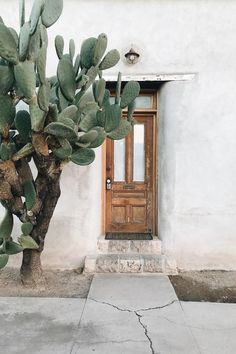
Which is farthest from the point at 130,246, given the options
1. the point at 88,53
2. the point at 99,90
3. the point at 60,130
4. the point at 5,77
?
the point at 5,77

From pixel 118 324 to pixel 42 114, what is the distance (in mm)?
2277

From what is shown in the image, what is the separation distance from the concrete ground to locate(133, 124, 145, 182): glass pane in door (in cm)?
210

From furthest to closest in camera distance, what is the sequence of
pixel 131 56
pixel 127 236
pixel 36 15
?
pixel 127 236 → pixel 131 56 → pixel 36 15

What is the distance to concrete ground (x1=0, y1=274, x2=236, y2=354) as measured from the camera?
9.76 feet

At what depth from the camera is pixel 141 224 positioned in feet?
19.1

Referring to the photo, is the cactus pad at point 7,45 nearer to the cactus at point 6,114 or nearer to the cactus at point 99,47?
the cactus at point 6,114

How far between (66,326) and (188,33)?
4.58 m

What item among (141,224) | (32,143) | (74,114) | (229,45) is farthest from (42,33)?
(141,224)

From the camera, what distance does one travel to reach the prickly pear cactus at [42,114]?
304 cm

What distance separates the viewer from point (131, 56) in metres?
5.20

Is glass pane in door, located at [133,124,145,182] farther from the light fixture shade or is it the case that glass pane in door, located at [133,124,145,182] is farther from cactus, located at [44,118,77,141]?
cactus, located at [44,118,77,141]

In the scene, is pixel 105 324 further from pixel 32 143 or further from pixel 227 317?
pixel 32 143

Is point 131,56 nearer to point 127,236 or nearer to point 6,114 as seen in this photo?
point 6,114

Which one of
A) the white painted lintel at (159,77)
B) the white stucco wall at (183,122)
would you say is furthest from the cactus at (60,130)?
the white painted lintel at (159,77)
